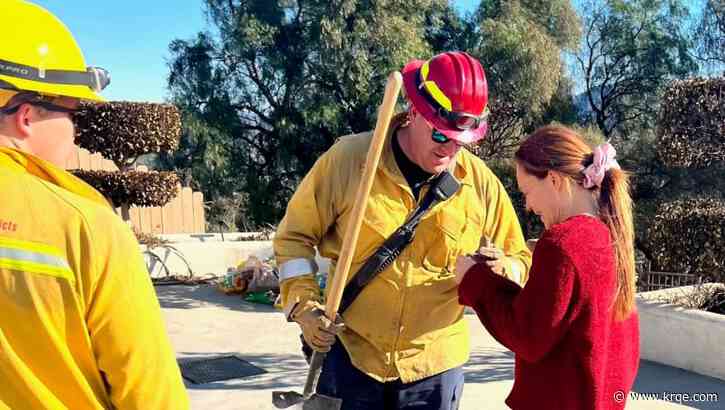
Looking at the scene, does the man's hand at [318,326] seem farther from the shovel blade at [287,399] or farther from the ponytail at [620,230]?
the ponytail at [620,230]

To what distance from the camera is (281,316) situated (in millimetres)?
7680

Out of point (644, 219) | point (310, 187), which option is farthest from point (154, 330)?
point (644, 219)

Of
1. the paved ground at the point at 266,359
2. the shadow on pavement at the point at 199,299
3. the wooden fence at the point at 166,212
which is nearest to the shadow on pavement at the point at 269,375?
the paved ground at the point at 266,359

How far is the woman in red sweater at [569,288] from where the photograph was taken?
1.96 meters

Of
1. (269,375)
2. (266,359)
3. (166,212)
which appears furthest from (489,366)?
(166,212)

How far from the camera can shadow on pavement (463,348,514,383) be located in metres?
5.29

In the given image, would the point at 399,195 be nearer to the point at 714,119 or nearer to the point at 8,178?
the point at 8,178

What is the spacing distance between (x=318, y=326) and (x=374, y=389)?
35 cm

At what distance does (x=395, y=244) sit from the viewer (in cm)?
238

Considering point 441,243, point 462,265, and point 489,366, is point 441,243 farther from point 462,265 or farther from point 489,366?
point 489,366

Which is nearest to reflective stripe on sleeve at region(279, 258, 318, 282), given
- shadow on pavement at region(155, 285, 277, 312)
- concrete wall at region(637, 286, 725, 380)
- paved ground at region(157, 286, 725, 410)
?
paved ground at region(157, 286, 725, 410)

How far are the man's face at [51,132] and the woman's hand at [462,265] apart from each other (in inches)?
50.5

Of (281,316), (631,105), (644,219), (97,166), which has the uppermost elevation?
(631,105)

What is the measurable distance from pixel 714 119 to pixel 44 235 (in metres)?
5.79
